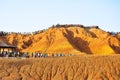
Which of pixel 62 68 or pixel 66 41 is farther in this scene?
pixel 66 41

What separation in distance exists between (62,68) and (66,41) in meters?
60.7

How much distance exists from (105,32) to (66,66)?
8516 centimetres

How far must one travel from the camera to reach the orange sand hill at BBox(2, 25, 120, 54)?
445 ft

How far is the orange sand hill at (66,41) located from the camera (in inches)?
5340

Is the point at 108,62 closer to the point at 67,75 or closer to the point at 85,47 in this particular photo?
the point at 67,75

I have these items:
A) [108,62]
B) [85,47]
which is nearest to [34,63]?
[108,62]

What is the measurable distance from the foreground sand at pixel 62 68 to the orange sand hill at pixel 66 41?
169 ft

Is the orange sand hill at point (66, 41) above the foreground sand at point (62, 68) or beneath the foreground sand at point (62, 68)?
above

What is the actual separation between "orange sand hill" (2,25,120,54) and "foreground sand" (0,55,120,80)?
51.5 metres

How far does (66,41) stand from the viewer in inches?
5320

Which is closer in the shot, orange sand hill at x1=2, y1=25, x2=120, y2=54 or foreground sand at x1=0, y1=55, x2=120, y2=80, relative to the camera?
foreground sand at x1=0, y1=55, x2=120, y2=80

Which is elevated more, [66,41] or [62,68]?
[66,41]

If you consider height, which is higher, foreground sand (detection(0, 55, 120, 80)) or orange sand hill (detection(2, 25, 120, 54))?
orange sand hill (detection(2, 25, 120, 54))

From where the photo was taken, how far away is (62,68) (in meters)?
74.6
